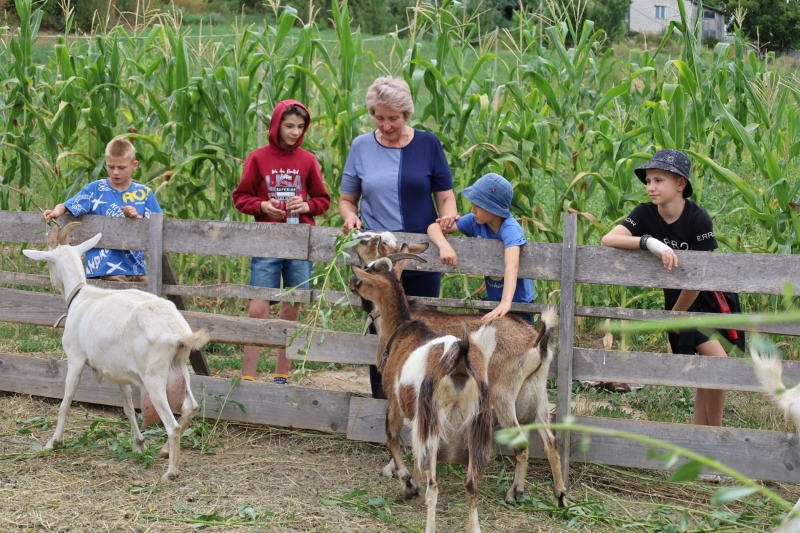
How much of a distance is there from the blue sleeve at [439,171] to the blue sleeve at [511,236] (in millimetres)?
561

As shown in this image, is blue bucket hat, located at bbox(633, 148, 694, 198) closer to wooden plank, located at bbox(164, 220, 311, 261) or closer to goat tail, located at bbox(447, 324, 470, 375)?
goat tail, located at bbox(447, 324, 470, 375)

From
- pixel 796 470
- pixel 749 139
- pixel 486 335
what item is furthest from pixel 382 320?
pixel 749 139

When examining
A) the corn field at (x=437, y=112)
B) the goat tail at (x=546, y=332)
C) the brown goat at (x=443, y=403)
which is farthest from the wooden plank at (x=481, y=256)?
the corn field at (x=437, y=112)

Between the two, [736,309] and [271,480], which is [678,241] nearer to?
[736,309]

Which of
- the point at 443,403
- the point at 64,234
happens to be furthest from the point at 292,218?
the point at 443,403

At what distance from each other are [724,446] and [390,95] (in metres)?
2.92

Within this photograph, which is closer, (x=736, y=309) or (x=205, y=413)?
(x=736, y=309)

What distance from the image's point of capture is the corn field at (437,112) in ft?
20.7

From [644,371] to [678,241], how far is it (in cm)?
81

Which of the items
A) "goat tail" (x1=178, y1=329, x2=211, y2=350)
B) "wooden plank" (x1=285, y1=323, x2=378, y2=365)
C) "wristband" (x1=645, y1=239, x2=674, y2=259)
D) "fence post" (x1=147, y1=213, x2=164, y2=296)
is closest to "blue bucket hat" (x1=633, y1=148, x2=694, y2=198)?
"wristband" (x1=645, y1=239, x2=674, y2=259)

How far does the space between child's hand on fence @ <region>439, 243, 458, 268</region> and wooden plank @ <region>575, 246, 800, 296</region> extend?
98cm

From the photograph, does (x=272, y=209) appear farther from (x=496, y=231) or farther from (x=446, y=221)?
(x=496, y=231)

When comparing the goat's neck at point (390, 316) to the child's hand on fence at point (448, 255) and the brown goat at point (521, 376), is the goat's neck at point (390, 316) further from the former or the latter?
the child's hand on fence at point (448, 255)

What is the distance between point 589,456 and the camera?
16.0 feet
